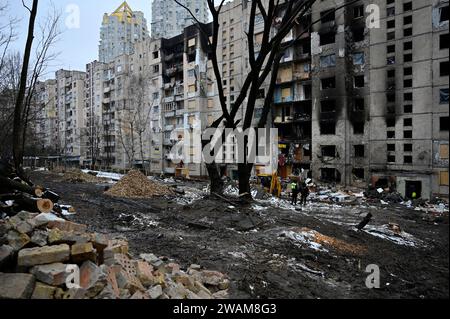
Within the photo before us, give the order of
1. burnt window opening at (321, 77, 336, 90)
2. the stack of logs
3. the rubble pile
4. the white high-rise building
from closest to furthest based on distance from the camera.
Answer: the rubble pile
the stack of logs
burnt window opening at (321, 77, 336, 90)
the white high-rise building

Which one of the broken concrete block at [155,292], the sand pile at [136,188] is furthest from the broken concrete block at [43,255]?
the sand pile at [136,188]

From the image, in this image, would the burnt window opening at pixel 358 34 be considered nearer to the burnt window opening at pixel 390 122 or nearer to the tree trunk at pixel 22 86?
the burnt window opening at pixel 390 122

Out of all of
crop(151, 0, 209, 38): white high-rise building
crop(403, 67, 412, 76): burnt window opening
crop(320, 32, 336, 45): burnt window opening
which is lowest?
crop(403, 67, 412, 76): burnt window opening

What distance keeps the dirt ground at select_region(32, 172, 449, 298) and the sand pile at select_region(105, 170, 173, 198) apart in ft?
20.5

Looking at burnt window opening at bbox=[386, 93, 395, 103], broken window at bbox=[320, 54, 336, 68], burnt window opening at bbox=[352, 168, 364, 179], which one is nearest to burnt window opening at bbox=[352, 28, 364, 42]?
broken window at bbox=[320, 54, 336, 68]

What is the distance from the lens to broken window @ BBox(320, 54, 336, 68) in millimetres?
33594

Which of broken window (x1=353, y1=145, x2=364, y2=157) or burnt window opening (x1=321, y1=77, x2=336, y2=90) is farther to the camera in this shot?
burnt window opening (x1=321, y1=77, x2=336, y2=90)

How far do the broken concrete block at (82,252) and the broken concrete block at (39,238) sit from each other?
0.67 m

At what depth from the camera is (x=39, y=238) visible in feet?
17.0

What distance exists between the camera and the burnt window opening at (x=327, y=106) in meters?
33.7

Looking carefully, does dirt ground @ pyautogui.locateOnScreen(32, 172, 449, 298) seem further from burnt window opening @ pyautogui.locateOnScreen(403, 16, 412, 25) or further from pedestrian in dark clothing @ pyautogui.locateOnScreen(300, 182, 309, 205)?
burnt window opening @ pyautogui.locateOnScreen(403, 16, 412, 25)

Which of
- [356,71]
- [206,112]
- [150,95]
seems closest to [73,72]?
[150,95]

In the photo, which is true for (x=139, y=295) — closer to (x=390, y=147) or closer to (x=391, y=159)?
(x=391, y=159)

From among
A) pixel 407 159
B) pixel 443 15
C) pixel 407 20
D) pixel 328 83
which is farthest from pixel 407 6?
pixel 407 159
